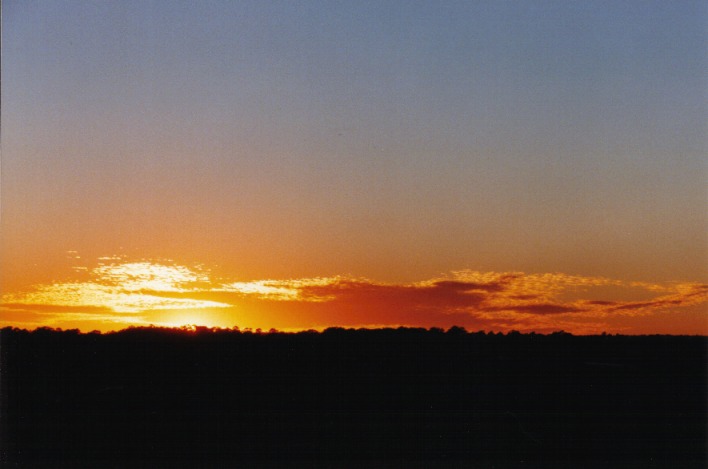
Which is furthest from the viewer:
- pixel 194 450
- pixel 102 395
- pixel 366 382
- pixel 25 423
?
pixel 366 382

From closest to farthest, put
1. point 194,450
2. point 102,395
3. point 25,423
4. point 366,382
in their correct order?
1. point 194,450
2. point 25,423
3. point 102,395
4. point 366,382

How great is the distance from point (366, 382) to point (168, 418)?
5814mm

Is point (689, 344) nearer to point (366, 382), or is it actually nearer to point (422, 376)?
point (422, 376)

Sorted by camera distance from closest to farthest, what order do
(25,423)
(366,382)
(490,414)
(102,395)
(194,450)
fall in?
(194,450) → (25,423) → (490,414) → (102,395) → (366,382)

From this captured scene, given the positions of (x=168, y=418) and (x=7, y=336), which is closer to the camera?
(x=168, y=418)

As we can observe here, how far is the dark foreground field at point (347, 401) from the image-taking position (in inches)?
521

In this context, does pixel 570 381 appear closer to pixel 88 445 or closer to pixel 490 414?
pixel 490 414

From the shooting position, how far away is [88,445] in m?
13.5

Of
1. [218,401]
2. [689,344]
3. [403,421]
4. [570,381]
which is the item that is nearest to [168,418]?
[218,401]

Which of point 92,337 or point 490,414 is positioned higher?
point 92,337

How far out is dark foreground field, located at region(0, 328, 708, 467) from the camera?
1323cm

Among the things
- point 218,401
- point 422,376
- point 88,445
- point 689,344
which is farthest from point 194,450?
point 689,344

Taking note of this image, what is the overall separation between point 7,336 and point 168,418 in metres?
7.42

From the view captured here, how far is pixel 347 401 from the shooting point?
1798 centimetres
